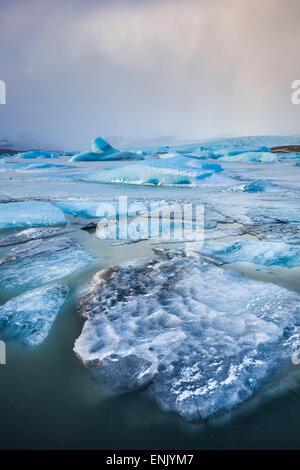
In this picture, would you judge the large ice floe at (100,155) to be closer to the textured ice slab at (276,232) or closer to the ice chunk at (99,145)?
the ice chunk at (99,145)

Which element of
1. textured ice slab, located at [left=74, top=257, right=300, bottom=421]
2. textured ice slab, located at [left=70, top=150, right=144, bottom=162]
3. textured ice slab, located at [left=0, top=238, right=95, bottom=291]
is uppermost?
textured ice slab, located at [left=70, top=150, right=144, bottom=162]

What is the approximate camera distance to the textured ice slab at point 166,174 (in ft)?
12.0

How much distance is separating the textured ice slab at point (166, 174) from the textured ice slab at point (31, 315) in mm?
3068

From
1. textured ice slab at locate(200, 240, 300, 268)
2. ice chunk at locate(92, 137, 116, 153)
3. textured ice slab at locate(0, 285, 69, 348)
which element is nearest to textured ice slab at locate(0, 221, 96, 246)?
textured ice slab at locate(0, 285, 69, 348)

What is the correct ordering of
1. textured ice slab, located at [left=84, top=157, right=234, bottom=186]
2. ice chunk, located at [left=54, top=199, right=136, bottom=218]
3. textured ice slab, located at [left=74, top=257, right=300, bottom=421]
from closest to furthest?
textured ice slab, located at [left=74, top=257, right=300, bottom=421]
ice chunk, located at [left=54, top=199, right=136, bottom=218]
textured ice slab, located at [left=84, top=157, right=234, bottom=186]

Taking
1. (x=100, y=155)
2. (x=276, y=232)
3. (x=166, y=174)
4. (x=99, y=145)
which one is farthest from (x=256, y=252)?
(x=99, y=145)

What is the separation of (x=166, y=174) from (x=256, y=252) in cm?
269

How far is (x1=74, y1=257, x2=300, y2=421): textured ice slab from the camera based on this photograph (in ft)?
1.67

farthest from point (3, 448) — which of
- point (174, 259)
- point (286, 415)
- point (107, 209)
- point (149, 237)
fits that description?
point (107, 209)

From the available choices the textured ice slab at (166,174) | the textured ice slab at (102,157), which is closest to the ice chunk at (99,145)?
the textured ice slab at (102,157)

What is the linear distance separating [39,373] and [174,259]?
2.29ft

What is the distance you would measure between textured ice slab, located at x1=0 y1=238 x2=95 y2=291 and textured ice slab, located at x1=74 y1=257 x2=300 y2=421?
186 millimetres

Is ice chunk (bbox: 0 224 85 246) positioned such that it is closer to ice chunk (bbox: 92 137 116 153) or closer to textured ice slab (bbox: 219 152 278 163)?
textured ice slab (bbox: 219 152 278 163)
